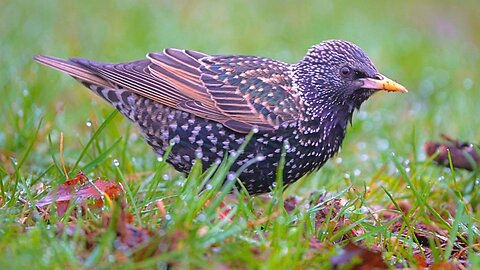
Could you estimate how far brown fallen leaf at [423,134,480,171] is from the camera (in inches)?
205

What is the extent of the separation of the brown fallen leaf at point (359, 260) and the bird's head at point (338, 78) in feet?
5.28

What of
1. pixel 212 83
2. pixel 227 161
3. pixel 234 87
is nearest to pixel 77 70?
pixel 212 83

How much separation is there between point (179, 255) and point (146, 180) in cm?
190

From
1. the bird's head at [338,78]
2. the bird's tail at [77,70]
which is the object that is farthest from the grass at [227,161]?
the bird's head at [338,78]

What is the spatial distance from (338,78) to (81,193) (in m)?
1.80

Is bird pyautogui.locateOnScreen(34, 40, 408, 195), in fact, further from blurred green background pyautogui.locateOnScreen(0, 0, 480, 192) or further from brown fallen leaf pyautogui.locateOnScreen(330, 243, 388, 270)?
brown fallen leaf pyautogui.locateOnScreen(330, 243, 388, 270)

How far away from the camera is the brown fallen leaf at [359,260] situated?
3.24 metres

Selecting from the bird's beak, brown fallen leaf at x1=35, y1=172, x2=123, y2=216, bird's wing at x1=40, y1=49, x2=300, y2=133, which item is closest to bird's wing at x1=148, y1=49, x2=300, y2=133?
bird's wing at x1=40, y1=49, x2=300, y2=133

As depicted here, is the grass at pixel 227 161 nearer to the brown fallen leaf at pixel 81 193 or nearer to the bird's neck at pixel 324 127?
the brown fallen leaf at pixel 81 193

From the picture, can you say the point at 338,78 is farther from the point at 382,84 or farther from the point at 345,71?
the point at 382,84

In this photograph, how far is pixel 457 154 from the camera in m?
5.30

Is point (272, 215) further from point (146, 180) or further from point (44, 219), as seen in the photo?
point (146, 180)

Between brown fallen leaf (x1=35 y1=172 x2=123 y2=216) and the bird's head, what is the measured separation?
1395 millimetres

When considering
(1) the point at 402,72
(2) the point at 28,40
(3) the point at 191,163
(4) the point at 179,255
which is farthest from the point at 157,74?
(1) the point at 402,72
